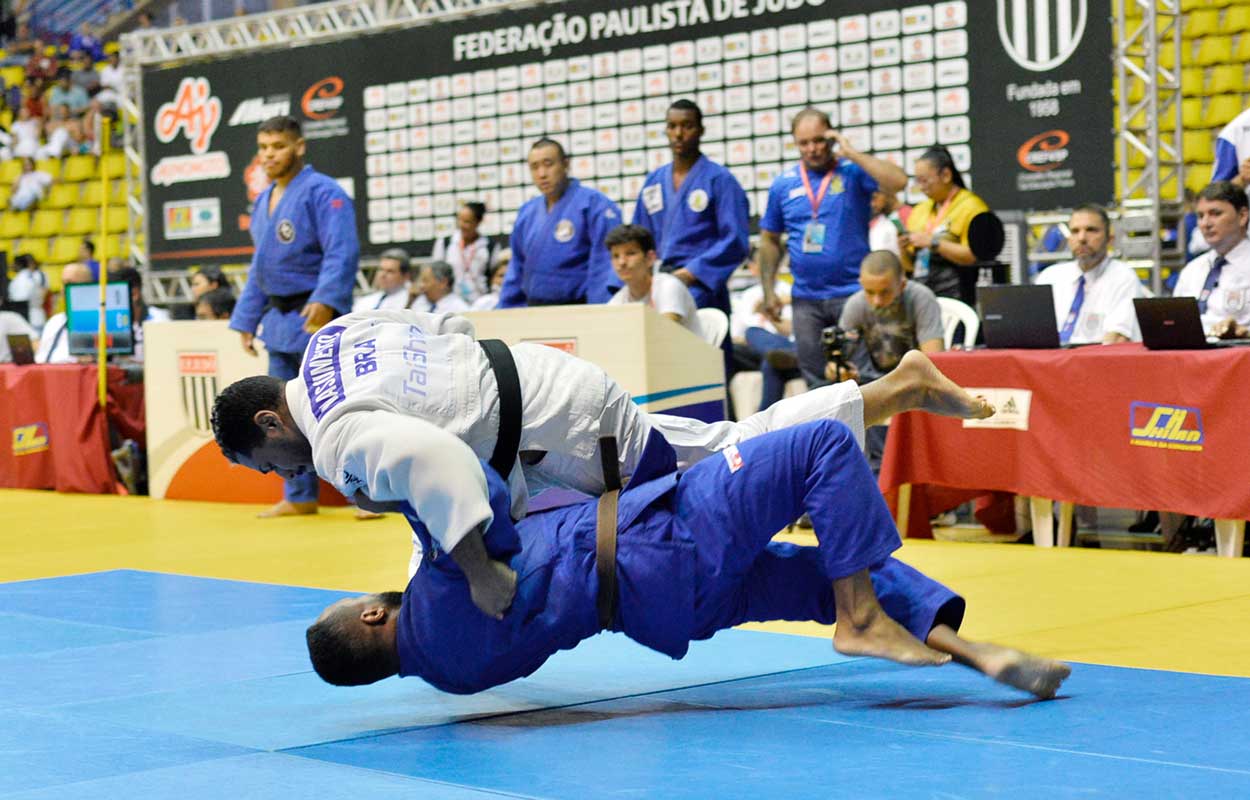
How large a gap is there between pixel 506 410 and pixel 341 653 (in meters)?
0.59

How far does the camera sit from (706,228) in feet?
25.3

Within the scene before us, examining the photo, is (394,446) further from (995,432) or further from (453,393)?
(995,432)

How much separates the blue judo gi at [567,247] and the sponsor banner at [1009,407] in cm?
219

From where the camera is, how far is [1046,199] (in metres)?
9.10

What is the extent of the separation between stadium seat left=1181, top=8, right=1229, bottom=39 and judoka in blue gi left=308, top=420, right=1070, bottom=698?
9.57 m

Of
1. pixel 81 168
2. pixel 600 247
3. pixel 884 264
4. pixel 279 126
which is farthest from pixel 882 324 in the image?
pixel 81 168

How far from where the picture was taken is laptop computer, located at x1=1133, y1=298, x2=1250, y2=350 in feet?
18.5

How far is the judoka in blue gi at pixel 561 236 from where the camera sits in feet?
25.8

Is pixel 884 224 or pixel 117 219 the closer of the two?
pixel 884 224

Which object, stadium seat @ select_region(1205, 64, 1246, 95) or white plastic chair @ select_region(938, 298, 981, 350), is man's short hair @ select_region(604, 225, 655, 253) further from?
stadium seat @ select_region(1205, 64, 1246, 95)

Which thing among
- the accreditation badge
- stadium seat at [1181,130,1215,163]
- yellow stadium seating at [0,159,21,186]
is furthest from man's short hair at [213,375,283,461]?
yellow stadium seating at [0,159,21,186]

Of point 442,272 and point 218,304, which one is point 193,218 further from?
point 218,304

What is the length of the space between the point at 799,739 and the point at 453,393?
93 centimetres

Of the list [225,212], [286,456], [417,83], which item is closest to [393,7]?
[417,83]
